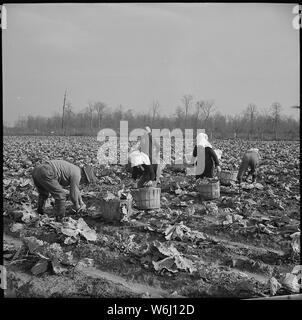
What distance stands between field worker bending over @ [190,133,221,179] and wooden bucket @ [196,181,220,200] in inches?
21.5

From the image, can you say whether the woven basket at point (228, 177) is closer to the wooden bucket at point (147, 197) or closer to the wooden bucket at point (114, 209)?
the wooden bucket at point (147, 197)

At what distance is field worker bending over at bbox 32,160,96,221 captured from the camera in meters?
6.21

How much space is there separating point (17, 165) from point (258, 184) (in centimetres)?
451

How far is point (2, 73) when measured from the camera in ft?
16.9

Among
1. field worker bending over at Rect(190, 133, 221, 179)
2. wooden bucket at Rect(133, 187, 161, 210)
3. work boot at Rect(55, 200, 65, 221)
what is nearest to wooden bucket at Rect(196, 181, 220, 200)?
field worker bending over at Rect(190, 133, 221, 179)

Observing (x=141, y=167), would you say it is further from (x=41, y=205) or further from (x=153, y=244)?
(x=153, y=244)

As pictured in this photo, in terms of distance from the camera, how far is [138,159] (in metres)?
7.55

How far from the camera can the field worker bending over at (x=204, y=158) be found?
23.0 feet

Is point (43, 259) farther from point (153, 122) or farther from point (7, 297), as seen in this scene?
point (153, 122)

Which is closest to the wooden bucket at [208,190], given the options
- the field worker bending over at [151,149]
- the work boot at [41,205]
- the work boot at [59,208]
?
the field worker bending over at [151,149]

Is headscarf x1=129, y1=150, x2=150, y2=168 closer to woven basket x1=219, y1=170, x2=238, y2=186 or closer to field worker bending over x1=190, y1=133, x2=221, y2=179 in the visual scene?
field worker bending over x1=190, y1=133, x2=221, y2=179

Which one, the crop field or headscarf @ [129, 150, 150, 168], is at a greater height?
headscarf @ [129, 150, 150, 168]

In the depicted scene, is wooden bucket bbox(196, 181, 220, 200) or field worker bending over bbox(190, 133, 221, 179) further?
wooden bucket bbox(196, 181, 220, 200)
